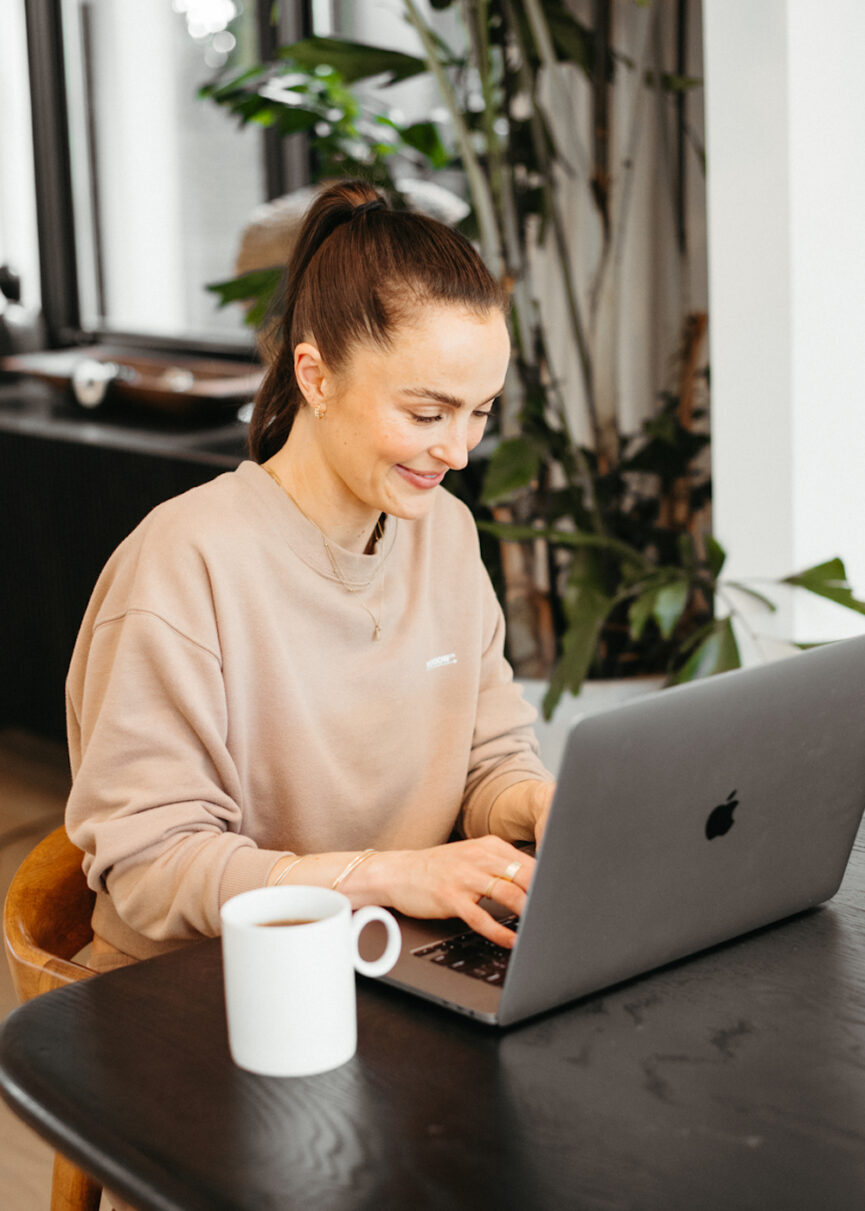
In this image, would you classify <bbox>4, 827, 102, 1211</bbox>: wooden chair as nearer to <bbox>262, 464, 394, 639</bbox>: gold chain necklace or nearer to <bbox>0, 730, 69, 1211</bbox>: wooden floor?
<bbox>262, 464, 394, 639</bbox>: gold chain necklace

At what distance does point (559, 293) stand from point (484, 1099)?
8.10 feet

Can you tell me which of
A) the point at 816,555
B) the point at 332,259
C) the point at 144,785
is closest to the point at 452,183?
the point at 816,555

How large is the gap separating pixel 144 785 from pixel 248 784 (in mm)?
159

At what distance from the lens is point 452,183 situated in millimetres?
3570

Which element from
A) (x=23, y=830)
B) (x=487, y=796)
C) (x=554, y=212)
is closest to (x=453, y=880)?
(x=487, y=796)

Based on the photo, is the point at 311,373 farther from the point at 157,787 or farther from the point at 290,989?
the point at 290,989

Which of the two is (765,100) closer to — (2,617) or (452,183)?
(452,183)

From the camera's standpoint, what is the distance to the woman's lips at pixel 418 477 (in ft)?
4.27

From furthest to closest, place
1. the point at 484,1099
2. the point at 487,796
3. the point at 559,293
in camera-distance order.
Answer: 1. the point at 559,293
2. the point at 487,796
3. the point at 484,1099

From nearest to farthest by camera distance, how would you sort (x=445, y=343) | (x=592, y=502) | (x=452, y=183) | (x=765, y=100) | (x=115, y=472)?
(x=445, y=343) → (x=765, y=100) → (x=592, y=502) → (x=115, y=472) → (x=452, y=183)

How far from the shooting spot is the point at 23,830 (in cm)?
321

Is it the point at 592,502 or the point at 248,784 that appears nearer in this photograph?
the point at 248,784

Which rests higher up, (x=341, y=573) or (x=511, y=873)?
(x=341, y=573)

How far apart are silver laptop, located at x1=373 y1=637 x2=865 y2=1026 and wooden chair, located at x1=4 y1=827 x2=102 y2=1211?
294 millimetres
